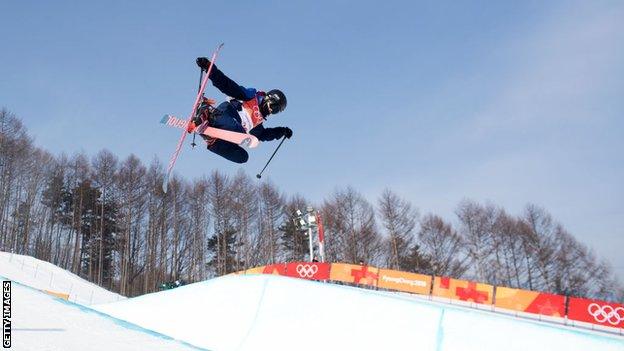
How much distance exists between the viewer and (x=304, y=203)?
45.2 m

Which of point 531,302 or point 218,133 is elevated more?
point 218,133

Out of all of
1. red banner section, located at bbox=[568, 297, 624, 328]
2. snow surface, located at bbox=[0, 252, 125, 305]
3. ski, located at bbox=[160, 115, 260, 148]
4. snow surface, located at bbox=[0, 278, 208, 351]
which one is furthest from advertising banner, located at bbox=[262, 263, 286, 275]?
ski, located at bbox=[160, 115, 260, 148]

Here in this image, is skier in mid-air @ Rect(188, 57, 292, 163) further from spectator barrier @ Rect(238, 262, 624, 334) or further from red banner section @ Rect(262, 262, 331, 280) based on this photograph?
red banner section @ Rect(262, 262, 331, 280)

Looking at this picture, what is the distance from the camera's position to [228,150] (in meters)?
6.96

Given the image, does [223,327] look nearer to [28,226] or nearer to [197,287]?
[197,287]

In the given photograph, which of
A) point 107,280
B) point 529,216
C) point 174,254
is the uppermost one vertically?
point 529,216

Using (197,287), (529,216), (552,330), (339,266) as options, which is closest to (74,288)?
(339,266)

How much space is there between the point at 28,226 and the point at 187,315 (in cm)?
A: 3818

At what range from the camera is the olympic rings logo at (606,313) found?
1589 cm

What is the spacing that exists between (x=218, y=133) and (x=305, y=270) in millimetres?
16643

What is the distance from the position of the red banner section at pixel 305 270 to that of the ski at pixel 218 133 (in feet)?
51.3

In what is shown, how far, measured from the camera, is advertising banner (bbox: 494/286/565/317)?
A: 54.6 feet

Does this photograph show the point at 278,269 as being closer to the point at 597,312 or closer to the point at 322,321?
the point at 597,312

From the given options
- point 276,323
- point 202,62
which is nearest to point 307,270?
point 276,323
